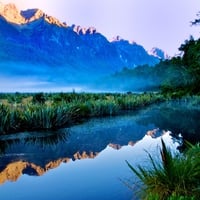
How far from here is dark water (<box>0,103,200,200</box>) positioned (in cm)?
802

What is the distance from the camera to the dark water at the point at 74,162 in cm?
802

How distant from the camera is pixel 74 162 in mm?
10773

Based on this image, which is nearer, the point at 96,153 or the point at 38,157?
the point at 38,157

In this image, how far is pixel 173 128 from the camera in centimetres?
1859

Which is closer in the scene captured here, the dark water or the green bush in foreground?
the green bush in foreground

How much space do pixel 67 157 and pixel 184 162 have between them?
4992 mm

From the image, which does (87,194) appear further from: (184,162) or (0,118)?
(0,118)

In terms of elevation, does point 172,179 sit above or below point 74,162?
above

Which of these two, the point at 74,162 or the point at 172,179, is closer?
the point at 172,179

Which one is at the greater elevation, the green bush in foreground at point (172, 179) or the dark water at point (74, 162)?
the green bush in foreground at point (172, 179)

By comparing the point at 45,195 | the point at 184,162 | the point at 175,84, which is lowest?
the point at 45,195

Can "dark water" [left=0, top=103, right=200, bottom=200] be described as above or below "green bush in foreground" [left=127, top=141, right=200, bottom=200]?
below

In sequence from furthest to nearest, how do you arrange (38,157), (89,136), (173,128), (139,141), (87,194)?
1. (173,128)
2. (89,136)
3. (139,141)
4. (38,157)
5. (87,194)

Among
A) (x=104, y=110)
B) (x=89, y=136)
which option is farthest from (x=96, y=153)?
(x=104, y=110)
